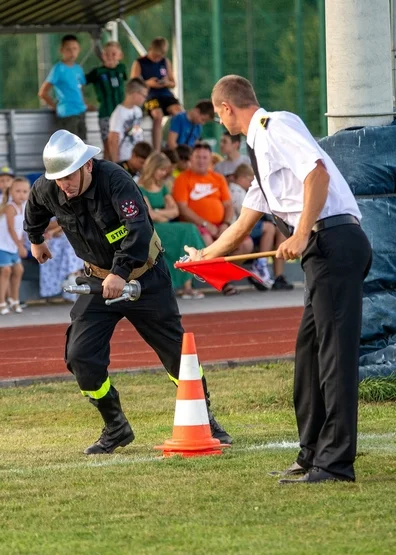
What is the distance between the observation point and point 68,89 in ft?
63.7

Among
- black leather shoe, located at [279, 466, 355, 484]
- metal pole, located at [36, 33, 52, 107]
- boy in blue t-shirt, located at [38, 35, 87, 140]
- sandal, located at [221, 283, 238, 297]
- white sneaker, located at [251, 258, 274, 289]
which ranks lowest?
sandal, located at [221, 283, 238, 297]

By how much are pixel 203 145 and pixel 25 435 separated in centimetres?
960

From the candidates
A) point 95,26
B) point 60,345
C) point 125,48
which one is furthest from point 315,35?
point 60,345

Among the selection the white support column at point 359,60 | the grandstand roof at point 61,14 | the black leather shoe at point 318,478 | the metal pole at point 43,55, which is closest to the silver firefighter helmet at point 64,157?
the black leather shoe at point 318,478

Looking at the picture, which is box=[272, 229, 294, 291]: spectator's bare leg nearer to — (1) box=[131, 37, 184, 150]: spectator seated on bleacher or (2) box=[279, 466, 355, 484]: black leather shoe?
(1) box=[131, 37, 184, 150]: spectator seated on bleacher

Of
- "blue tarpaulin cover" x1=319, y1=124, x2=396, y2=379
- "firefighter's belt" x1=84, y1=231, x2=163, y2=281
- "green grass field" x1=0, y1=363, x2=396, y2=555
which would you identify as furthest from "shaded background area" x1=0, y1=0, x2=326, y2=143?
"firefighter's belt" x1=84, y1=231, x2=163, y2=281

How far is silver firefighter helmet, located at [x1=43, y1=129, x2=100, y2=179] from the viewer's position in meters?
7.76

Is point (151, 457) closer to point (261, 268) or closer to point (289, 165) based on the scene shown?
point (289, 165)

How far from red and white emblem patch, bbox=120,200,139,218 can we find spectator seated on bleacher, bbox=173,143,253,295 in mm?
9995

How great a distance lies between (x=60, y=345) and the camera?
1406 cm

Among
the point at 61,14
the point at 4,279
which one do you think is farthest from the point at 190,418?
the point at 61,14

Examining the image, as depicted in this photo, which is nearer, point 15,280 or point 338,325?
point 338,325

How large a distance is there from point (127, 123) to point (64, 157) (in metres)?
10.8

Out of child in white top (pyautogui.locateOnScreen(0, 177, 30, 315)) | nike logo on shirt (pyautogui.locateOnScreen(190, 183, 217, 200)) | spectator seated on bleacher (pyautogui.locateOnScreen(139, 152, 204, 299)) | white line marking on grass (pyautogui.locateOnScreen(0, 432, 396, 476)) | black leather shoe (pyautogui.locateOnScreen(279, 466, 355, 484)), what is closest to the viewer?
black leather shoe (pyautogui.locateOnScreen(279, 466, 355, 484))
